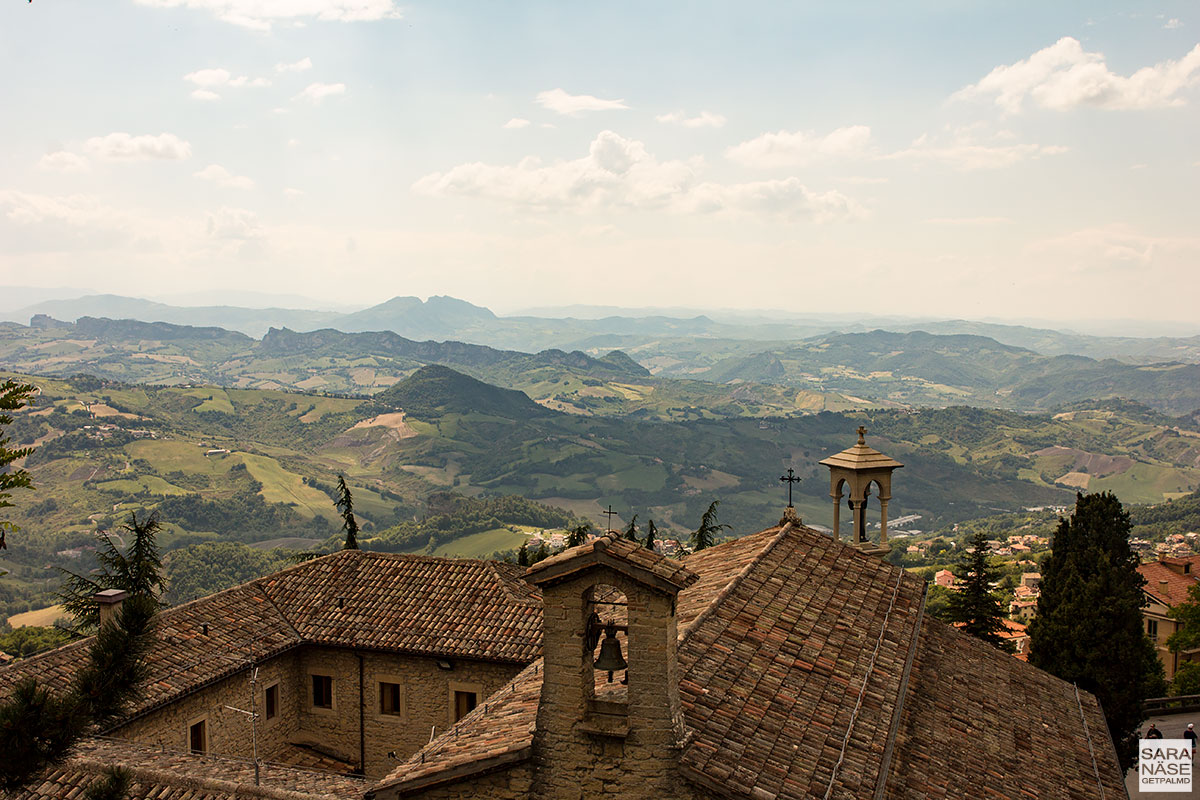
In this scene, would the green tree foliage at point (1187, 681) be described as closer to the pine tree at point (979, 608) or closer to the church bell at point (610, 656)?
the pine tree at point (979, 608)

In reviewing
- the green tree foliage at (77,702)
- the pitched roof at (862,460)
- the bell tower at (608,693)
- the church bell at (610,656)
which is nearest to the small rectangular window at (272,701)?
the green tree foliage at (77,702)

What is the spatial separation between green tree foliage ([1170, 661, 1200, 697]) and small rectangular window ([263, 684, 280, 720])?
38545 millimetres

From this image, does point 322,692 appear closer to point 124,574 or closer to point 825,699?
point 124,574

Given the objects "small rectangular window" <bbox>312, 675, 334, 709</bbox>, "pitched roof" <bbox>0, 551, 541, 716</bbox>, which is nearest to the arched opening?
"pitched roof" <bbox>0, 551, 541, 716</bbox>

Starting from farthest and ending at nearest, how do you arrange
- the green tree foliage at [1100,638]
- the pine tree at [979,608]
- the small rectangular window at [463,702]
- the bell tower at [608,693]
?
the pine tree at [979,608], the green tree foliage at [1100,638], the small rectangular window at [463,702], the bell tower at [608,693]

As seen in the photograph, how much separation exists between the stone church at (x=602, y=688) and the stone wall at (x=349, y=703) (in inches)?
2.2

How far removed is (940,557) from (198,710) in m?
150

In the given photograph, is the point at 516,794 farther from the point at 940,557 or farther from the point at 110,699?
the point at 940,557

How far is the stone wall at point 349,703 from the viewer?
68.0 ft

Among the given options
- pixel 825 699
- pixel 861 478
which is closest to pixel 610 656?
pixel 825 699

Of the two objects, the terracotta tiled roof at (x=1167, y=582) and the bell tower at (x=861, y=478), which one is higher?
the bell tower at (x=861, y=478)

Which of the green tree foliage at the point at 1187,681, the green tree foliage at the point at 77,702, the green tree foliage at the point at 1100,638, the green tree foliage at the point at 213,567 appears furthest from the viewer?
the green tree foliage at the point at 213,567

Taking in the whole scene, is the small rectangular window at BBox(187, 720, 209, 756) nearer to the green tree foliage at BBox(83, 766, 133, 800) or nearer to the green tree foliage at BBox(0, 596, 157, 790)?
the green tree foliage at BBox(0, 596, 157, 790)

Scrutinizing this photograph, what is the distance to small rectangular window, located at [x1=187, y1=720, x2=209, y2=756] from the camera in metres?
19.2
